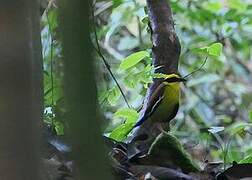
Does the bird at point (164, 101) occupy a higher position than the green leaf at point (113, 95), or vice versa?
the green leaf at point (113, 95)

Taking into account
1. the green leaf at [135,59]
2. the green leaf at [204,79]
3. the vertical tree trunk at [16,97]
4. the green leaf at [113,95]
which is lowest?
the green leaf at [204,79]

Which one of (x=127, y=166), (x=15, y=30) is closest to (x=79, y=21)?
(x=15, y=30)

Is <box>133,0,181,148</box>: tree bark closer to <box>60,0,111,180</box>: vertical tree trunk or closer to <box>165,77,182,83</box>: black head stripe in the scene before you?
<box>165,77,182,83</box>: black head stripe

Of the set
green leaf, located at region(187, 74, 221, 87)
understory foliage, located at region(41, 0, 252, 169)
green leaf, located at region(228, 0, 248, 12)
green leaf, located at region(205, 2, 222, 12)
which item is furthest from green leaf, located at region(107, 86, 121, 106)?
green leaf, located at region(187, 74, 221, 87)

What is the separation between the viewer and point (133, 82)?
7.00ft

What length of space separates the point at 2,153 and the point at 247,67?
4.33 metres

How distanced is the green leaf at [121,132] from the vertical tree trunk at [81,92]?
1.39 m

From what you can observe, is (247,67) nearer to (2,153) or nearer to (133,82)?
(133,82)

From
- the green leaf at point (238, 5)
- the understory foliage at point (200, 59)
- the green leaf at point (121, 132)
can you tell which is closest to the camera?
the green leaf at point (121, 132)

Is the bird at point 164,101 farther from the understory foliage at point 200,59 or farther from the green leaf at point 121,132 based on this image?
the understory foliage at point 200,59

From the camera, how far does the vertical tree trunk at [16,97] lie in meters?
0.76

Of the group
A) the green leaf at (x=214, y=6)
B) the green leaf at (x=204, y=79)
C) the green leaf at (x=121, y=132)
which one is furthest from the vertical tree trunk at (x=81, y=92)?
the green leaf at (x=204, y=79)

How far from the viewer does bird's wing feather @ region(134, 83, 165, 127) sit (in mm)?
2158

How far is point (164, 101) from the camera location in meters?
2.21
